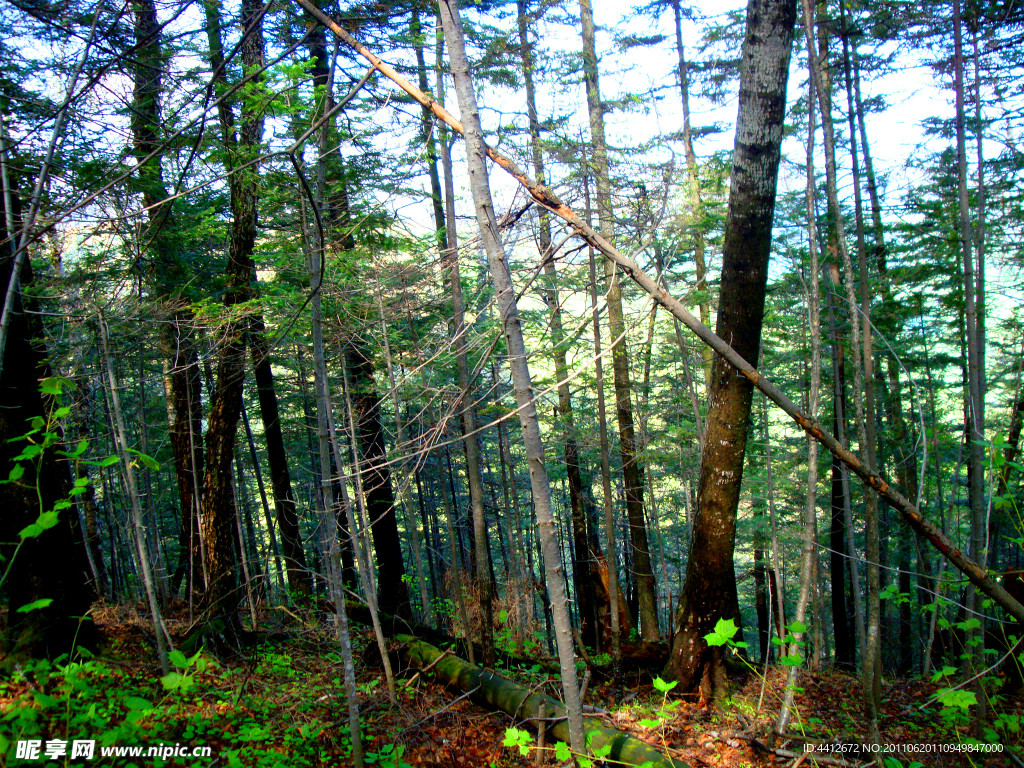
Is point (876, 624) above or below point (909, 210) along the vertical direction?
below

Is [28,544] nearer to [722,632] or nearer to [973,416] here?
[722,632]

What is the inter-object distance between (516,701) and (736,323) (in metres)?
4.31

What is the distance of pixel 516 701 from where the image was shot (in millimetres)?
5109

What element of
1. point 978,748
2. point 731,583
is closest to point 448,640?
point 731,583

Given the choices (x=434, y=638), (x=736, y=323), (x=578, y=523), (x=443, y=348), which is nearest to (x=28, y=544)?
(x=443, y=348)

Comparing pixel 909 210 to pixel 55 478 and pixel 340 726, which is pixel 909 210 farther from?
pixel 55 478

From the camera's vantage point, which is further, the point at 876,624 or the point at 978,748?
the point at 876,624

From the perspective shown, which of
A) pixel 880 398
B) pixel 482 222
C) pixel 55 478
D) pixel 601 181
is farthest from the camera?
pixel 880 398

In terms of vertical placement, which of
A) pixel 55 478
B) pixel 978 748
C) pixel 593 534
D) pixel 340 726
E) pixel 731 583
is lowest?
pixel 593 534

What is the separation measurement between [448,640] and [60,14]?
321 inches

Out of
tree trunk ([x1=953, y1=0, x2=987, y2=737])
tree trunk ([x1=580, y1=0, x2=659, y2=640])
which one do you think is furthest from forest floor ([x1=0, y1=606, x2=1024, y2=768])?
tree trunk ([x1=580, y1=0, x2=659, y2=640])

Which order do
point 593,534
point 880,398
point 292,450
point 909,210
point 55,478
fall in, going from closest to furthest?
point 55,478 < point 909,210 < point 880,398 < point 593,534 < point 292,450

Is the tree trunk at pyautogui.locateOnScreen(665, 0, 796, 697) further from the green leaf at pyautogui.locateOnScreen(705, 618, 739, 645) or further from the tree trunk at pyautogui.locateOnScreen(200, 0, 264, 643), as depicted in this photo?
the tree trunk at pyautogui.locateOnScreen(200, 0, 264, 643)

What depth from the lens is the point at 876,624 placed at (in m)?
4.80
